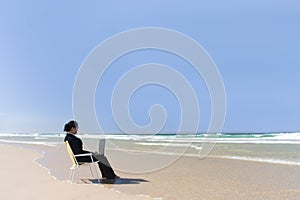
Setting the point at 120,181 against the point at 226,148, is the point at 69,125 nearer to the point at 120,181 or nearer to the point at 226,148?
the point at 120,181

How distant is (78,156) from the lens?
7.70 meters

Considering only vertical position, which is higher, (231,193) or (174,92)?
(174,92)

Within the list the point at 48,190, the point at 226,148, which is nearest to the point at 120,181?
the point at 48,190

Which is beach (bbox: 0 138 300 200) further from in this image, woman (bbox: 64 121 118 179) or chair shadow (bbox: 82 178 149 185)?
woman (bbox: 64 121 118 179)

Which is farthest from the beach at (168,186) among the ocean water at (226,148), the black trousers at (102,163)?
the ocean water at (226,148)

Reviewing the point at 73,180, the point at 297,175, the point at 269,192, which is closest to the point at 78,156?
the point at 73,180

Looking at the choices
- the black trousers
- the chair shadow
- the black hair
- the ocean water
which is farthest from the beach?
the ocean water

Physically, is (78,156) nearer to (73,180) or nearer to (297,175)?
(73,180)

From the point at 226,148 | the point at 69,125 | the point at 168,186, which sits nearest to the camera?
the point at 168,186

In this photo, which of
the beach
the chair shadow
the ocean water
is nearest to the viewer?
the beach

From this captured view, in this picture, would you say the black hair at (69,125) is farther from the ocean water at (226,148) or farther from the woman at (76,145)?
the ocean water at (226,148)

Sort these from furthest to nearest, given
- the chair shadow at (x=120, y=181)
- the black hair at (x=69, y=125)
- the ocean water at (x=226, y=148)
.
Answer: the ocean water at (x=226, y=148) < the black hair at (x=69, y=125) < the chair shadow at (x=120, y=181)

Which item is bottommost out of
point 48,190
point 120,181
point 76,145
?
point 120,181

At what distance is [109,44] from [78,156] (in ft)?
13.0
